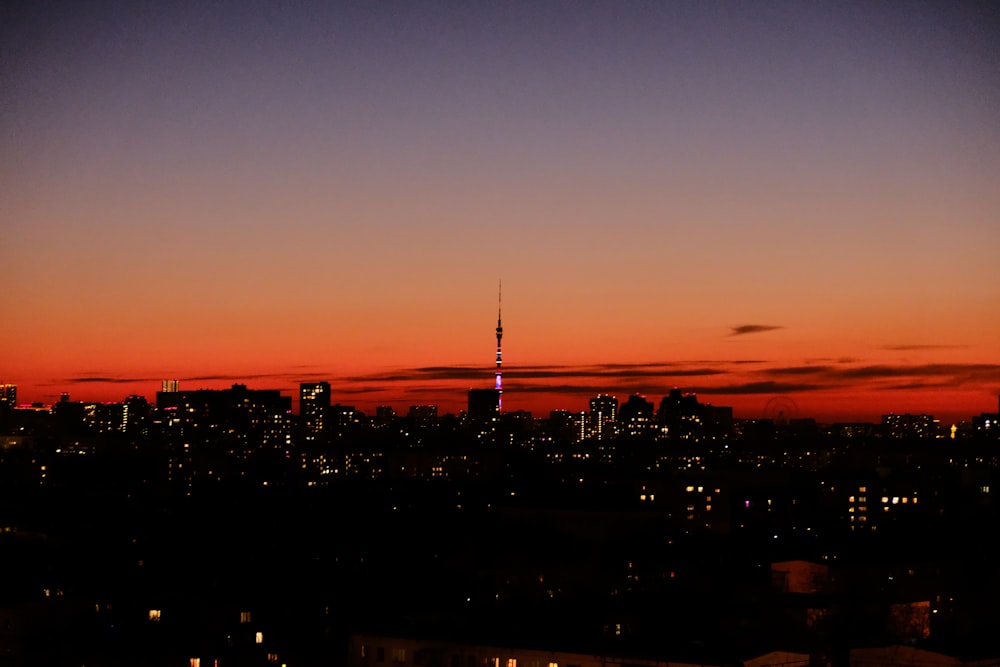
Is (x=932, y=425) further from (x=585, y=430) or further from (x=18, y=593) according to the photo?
(x=18, y=593)

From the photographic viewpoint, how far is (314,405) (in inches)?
2420

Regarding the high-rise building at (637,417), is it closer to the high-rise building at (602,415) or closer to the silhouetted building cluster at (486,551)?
the high-rise building at (602,415)

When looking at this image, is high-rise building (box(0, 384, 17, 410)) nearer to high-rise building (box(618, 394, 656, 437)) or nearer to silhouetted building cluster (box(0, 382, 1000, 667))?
silhouetted building cluster (box(0, 382, 1000, 667))

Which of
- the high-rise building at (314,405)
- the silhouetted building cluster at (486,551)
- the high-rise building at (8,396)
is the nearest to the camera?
the silhouetted building cluster at (486,551)

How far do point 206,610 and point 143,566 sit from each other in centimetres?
627

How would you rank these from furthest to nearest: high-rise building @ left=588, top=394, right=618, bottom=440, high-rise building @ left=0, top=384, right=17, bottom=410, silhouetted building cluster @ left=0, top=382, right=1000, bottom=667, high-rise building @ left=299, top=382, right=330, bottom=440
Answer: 1. high-rise building @ left=588, top=394, right=618, bottom=440
2. high-rise building @ left=299, top=382, right=330, bottom=440
3. high-rise building @ left=0, top=384, right=17, bottom=410
4. silhouetted building cluster @ left=0, top=382, right=1000, bottom=667

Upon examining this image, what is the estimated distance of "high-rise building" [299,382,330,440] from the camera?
58969mm

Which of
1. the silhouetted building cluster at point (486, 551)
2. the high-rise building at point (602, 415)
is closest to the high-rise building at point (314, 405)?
the silhouetted building cluster at point (486, 551)

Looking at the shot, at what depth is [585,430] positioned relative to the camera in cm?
6825

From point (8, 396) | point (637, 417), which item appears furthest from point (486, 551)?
point (637, 417)

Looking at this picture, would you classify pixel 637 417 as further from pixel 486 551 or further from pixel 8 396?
pixel 486 551

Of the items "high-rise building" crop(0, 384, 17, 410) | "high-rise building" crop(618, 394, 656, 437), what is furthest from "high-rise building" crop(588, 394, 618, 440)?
"high-rise building" crop(0, 384, 17, 410)

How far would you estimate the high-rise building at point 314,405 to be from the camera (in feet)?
193

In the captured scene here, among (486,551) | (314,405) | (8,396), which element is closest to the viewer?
(486,551)
